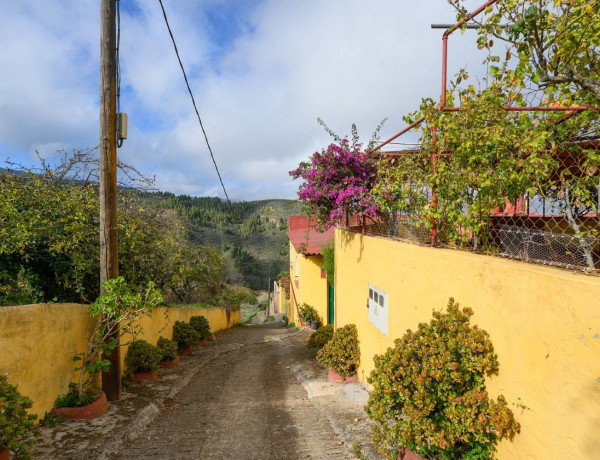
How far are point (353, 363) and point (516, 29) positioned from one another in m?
5.87

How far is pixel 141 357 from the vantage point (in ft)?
23.8

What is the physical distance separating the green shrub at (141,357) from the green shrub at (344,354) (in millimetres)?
3546

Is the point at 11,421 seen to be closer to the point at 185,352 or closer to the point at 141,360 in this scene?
the point at 141,360

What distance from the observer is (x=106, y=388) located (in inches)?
230

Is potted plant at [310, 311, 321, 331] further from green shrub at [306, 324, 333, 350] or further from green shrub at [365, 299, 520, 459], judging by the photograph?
green shrub at [365, 299, 520, 459]

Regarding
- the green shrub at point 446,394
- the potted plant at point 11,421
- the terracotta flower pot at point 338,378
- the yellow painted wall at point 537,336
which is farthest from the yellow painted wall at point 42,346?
the yellow painted wall at point 537,336

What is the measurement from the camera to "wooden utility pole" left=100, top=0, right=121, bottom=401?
18.4 ft

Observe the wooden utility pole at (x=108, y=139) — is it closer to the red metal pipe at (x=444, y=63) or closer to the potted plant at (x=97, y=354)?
the potted plant at (x=97, y=354)

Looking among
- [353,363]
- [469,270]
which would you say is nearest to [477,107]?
[469,270]

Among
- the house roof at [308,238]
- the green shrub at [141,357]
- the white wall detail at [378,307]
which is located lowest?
the green shrub at [141,357]

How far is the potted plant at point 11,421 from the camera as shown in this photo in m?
3.30

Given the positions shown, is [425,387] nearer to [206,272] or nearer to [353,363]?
[353,363]

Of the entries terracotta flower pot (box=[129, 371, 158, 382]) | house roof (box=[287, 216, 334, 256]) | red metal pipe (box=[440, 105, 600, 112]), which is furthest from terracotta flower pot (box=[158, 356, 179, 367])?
red metal pipe (box=[440, 105, 600, 112])

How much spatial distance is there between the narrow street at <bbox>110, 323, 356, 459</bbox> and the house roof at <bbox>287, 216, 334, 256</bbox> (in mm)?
3404
